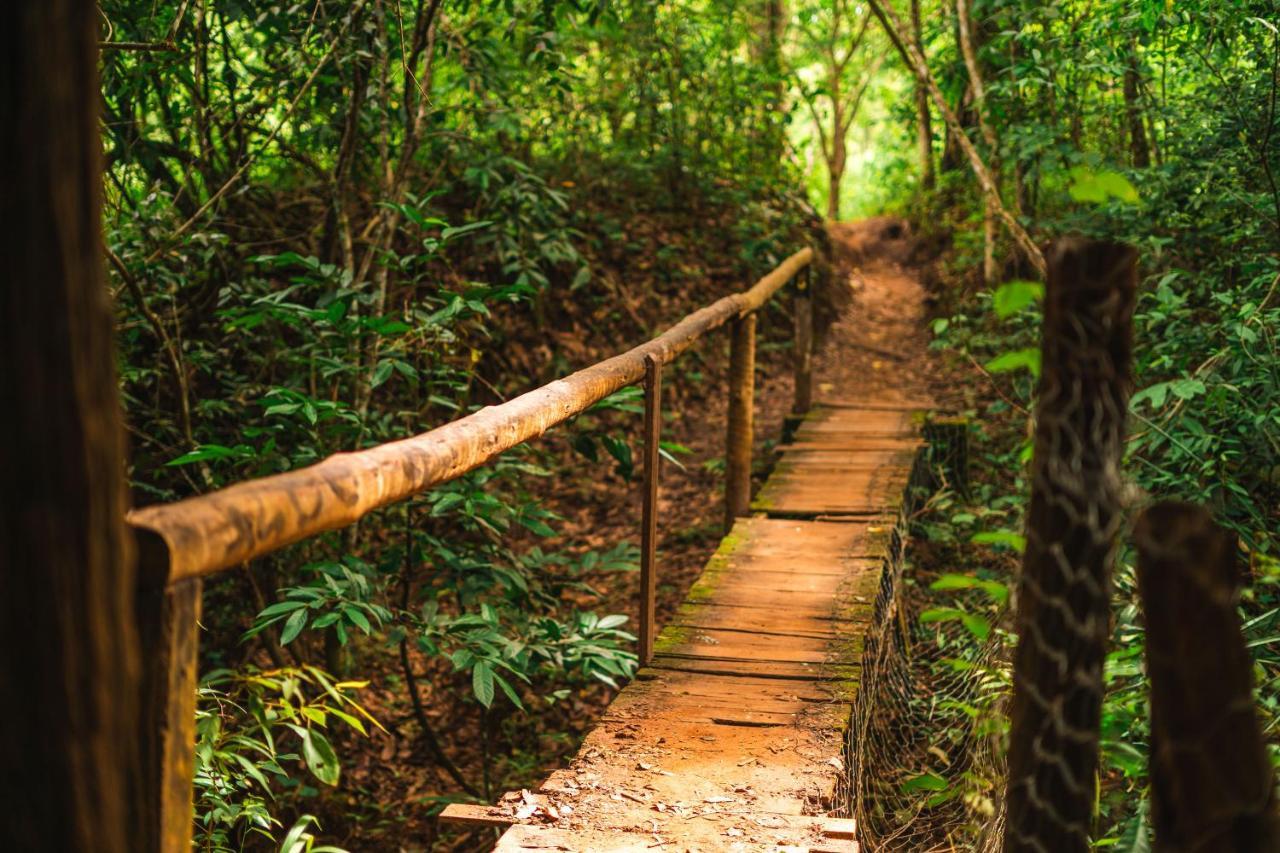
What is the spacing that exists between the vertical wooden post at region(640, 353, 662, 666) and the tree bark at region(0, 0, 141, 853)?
244cm

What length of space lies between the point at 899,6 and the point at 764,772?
12.2 m

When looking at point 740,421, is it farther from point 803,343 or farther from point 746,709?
point 746,709

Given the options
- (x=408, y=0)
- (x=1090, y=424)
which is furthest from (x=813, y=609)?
(x=408, y=0)

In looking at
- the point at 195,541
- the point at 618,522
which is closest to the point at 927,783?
the point at 195,541

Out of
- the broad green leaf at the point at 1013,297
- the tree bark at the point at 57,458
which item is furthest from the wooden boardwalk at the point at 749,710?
the broad green leaf at the point at 1013,297

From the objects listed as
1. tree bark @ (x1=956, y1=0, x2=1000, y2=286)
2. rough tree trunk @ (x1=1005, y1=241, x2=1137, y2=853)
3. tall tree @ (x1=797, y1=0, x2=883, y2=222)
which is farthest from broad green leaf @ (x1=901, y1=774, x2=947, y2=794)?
tall tree @ (x1=797, y1=0, x2=883, y2=222)

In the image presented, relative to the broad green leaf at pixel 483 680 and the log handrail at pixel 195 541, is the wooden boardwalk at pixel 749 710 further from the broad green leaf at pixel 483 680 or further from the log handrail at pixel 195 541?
the log handrail at pixel 195 541

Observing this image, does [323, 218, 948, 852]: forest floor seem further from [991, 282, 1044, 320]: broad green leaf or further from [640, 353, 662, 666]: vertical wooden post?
[991, 282, 1044, 320]: broad green leaf

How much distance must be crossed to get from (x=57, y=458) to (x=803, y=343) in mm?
6284

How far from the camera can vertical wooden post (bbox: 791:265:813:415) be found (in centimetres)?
723

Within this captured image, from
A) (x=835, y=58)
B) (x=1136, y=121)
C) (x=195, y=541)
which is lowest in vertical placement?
(x=195, y=541)

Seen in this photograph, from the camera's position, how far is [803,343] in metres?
7.29

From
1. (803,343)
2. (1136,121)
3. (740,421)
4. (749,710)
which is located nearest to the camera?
(749,710)

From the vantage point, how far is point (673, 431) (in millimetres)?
7938
